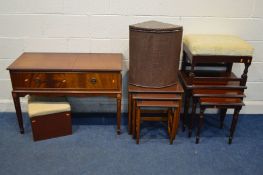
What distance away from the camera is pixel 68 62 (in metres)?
2.36

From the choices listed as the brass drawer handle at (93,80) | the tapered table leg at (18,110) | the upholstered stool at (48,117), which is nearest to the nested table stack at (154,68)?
the brass drawer handle at (93,80)

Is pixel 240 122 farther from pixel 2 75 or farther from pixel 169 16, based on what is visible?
pixel 2 75

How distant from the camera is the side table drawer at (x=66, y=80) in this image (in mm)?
2238

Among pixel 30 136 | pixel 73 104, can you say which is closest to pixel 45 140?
pixel 30 136

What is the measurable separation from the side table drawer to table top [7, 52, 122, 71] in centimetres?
5

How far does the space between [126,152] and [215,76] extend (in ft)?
3.48

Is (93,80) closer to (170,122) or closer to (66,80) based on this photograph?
(66,80)

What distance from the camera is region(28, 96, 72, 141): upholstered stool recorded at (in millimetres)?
2350

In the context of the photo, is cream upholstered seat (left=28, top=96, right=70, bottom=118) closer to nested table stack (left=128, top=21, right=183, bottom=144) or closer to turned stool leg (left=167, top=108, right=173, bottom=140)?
nested table stack (left=128, top=21, right=183, bottom=144)

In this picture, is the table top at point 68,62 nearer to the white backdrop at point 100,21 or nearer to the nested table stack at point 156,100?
the white backdrop at point 100,21

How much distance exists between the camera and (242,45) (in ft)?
7.33

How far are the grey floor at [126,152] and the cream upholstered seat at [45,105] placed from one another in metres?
0.29

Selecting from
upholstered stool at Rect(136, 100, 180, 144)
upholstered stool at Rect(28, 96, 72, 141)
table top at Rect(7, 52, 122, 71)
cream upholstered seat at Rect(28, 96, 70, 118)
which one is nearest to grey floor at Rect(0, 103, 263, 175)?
upholstered stool at Rect(28, 96, 72, 141)

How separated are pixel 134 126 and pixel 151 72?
52cm
